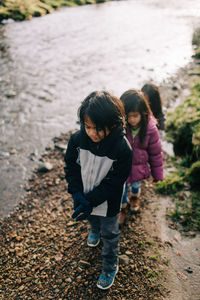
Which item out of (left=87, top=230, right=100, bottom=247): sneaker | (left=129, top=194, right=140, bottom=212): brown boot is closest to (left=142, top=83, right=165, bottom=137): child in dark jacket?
(left=129, top=194, right=140, bottom=212): brown boot

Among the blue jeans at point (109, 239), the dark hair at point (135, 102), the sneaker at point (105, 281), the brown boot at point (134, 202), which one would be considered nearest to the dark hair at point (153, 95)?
the dark hair at point (135, 102)

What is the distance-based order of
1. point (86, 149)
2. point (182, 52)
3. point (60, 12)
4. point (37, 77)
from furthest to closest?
point (60, 12), point (182, 52), point (37, 77), point (86, 149)

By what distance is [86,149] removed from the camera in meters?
2.27

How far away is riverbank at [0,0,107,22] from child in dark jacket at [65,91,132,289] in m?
16.6

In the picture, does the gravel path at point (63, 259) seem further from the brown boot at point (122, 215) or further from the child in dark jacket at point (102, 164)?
the child in dark jacket at point (102, 164)

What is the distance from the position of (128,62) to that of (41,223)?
874cm

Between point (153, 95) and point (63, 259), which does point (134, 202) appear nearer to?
point (63, 259)

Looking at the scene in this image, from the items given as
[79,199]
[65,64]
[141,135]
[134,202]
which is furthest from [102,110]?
[65,64]

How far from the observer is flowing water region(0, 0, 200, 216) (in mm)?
5931

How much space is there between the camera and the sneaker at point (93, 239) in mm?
3129

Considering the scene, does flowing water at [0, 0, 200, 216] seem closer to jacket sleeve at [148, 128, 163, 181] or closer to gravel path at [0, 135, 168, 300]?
gravel path at [0, 135, 168, 300]

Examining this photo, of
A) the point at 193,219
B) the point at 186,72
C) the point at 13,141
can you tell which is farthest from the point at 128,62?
the point at 193,219

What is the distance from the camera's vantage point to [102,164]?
2.29 metres

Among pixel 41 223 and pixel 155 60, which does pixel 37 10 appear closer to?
pixel 155 60
